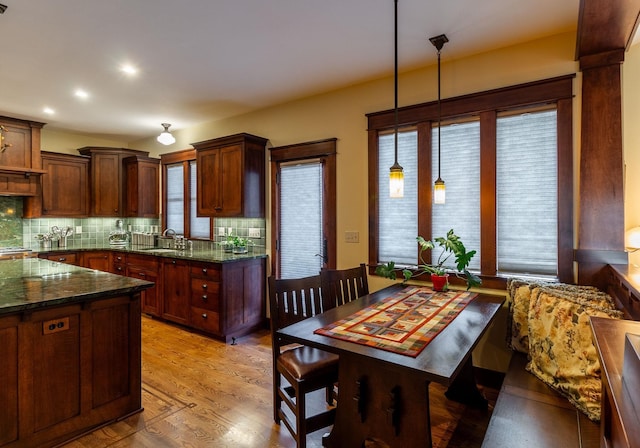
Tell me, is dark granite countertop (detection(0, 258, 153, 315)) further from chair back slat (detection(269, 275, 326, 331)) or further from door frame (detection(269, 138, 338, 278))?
door frame (detection(269, 138, 338, 278))

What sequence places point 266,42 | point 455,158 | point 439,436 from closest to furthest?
1. point 439,436
2. point 266,42
3. point 455,158

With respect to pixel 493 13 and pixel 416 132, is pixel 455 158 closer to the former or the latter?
pixel 416 132

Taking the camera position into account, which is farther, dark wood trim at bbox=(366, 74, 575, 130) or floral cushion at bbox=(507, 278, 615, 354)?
dark wood trim at bbox=(366, 74, 575, 130)

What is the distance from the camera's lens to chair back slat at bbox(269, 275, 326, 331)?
2211 millimetres

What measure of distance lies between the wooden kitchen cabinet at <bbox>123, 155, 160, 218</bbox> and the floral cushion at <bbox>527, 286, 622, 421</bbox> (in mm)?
5376

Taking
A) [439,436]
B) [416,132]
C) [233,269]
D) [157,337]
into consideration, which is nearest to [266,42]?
[416,132]

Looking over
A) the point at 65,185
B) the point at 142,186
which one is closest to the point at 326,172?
the point at 142,186

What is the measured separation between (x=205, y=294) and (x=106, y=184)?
307 cm

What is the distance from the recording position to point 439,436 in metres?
2.14

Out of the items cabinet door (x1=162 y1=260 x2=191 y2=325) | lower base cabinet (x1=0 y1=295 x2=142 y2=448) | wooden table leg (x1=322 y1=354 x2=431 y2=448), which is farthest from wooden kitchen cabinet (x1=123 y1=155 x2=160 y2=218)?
wooden table leg (x1=322 y1=354 x2=431 y2=448)

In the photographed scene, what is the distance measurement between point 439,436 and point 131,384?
6.76ft

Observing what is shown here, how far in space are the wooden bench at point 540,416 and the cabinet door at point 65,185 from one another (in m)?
6.03

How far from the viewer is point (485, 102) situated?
9.27 ft

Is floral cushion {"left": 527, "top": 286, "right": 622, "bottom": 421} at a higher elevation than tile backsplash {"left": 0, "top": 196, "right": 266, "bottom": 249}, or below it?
below
